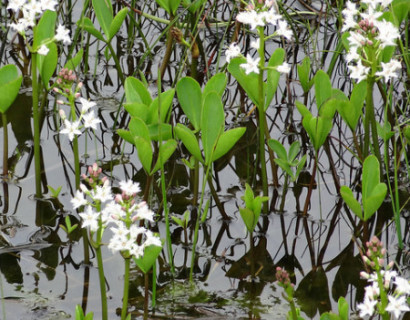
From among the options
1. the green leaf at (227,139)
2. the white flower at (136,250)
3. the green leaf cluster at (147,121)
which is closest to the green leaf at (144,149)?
the green leaf cluster at (147,121)

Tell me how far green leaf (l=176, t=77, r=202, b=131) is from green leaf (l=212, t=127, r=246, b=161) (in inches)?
6.6

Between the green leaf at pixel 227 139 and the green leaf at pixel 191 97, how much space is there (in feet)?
0.55

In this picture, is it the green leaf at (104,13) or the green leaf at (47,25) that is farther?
the green leaf at (104,13)

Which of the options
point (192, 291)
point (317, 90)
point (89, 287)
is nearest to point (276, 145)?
point (317, 90)

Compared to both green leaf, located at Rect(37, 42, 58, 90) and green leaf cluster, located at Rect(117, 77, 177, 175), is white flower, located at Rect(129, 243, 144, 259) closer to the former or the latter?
green leaf cluster, located at Rect(117, 77, 177, 175)

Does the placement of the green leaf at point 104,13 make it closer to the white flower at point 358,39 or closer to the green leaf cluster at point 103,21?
the green leaf cluster at point 103,21

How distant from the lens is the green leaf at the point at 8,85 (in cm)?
239

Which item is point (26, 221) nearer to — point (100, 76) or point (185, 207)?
point (185, 207)

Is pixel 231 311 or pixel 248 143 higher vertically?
pixel 248 143

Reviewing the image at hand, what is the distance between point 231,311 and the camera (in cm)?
209

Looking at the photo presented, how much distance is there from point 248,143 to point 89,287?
0.98 metres

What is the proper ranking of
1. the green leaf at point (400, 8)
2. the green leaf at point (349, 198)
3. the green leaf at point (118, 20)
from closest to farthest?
1. the green leaf at point (349, 198)
2. the green leaf at point (400, 8)
3. the green leaf at point (118, 20)

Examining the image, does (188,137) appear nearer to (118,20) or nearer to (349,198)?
(349,198)

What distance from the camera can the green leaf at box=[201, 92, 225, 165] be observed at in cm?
218
